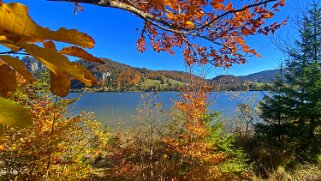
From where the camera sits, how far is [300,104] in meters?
11.4

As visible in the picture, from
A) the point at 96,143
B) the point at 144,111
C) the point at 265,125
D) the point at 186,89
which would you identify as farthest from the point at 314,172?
the point at 144,111

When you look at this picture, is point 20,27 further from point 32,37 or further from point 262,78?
point 262,78

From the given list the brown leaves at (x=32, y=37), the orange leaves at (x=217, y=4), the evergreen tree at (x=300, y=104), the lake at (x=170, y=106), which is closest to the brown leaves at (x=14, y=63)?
the brown leaves at (x=32, y=37)

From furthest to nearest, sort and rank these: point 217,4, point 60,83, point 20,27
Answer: point 217,4
point 60,83
point 20,27

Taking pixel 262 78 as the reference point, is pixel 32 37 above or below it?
below

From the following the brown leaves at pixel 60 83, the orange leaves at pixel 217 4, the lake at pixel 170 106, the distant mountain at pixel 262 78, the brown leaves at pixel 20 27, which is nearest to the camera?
the brown leaves at pixel 20 27

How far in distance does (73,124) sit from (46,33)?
634cm

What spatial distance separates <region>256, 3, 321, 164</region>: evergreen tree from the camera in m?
10.8

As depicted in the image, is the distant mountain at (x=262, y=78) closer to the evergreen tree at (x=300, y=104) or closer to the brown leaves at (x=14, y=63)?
the evergreen tree at (x=300, y=104)

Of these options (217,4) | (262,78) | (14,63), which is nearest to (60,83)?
(14,63)

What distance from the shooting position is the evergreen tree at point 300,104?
10.8m

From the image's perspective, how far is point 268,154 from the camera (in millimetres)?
10938

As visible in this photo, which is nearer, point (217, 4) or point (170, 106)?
point (217, 4)

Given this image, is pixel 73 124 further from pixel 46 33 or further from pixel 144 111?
pixel 144 111
